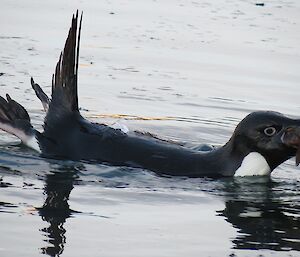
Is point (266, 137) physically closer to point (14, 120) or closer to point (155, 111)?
point (14, 120)

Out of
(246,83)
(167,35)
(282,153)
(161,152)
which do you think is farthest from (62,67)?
(167,35)

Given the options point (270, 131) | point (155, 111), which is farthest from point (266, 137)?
point (155, 111)

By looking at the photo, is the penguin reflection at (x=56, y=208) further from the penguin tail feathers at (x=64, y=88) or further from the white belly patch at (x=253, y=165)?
the white belly patch at (x=253, y=165)

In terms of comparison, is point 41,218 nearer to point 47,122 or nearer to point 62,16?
point 47,122

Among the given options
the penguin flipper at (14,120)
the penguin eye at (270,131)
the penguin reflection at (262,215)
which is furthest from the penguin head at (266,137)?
the penguin flipper at (14,120)

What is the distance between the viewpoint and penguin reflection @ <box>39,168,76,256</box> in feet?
17.4

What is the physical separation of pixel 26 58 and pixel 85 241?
635 cm

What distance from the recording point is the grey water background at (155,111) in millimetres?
5586

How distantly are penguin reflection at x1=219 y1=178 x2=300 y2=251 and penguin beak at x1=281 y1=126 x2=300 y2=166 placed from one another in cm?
32

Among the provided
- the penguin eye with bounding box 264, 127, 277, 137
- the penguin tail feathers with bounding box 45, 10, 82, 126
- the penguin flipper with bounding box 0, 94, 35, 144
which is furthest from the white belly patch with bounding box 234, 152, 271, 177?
the penguin flipper with bounding box 0, 94, 35, 144

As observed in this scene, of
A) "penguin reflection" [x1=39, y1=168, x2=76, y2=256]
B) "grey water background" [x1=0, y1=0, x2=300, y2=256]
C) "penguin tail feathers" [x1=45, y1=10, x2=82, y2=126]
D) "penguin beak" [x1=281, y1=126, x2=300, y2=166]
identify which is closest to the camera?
"penguin reflection" [x1=39, y1=168, x2=76, y2=256]

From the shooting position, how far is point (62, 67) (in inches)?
297

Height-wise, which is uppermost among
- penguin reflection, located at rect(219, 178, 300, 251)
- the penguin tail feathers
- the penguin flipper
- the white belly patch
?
the penguin tail feathers

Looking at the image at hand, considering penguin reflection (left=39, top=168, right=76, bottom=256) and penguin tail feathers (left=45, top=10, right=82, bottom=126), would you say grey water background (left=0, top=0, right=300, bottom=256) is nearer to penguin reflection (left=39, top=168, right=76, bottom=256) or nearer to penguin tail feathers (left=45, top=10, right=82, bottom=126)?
penguin reflection (left=39, top=168, right=76, bottom=256)
